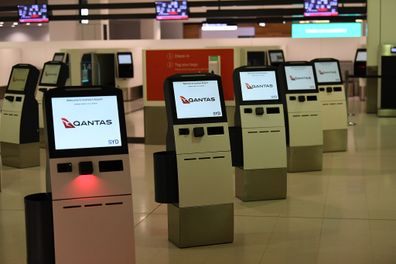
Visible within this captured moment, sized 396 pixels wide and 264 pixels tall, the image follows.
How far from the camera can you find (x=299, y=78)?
8969 mm

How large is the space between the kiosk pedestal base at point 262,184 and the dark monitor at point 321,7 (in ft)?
38.2

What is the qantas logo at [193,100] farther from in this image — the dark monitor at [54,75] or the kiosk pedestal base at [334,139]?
the dark monitor at [54,75]

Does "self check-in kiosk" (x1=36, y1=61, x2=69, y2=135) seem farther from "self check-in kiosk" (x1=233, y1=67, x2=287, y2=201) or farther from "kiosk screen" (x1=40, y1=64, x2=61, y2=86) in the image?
"self check-in kiosk" (x1=233, y1=67, x2=287, y2=201)

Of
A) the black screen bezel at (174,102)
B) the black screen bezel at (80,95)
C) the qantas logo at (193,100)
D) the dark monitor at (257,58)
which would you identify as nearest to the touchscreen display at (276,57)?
the dark monitor at (257,58)

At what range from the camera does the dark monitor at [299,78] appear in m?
8.86

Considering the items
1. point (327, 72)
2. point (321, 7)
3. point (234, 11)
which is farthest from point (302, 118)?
Answer: point (234, 11)

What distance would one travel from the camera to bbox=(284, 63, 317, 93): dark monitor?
886 cm

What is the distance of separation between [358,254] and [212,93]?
1.74 metres

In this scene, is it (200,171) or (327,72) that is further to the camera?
(327,72)

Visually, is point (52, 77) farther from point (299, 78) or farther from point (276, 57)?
point (276, 57)

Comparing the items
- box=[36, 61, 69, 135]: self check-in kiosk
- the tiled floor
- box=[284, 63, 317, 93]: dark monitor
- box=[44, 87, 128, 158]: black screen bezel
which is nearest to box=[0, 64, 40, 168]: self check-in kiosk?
the tiled floor

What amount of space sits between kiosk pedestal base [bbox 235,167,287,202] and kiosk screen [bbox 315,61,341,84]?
387cm

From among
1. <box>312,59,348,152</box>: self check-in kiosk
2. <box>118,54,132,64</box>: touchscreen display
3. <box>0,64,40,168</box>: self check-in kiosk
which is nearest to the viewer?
<box>0,64,40,168</box>: self check-in kiosk

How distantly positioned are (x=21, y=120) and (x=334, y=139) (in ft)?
15.5
